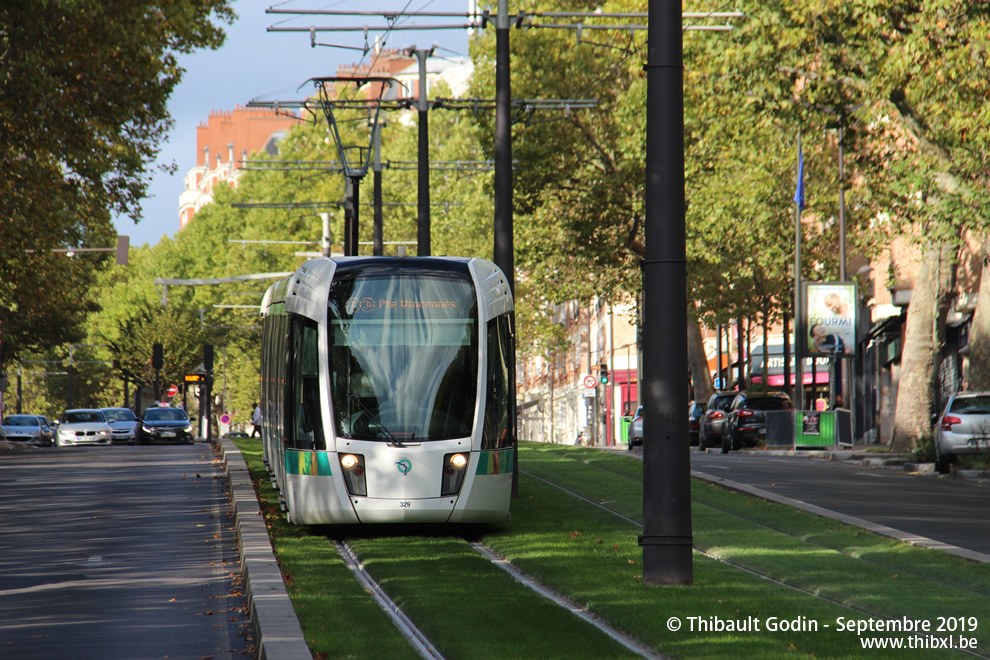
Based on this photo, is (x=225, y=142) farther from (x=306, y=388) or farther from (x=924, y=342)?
(x=306, y=388)

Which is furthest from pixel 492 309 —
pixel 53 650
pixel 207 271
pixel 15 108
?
pixel 207 271

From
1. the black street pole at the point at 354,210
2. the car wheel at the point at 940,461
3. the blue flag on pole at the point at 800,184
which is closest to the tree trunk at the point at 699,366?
the blue flag on pole at the point at 800,184

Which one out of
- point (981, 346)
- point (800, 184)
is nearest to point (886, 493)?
point (981, 346)

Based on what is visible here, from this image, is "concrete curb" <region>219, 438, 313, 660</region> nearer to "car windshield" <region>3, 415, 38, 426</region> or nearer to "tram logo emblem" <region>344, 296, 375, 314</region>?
"tram logo emblem" <region>344, 296, 375, 314</region>

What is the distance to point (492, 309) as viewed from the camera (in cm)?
1551

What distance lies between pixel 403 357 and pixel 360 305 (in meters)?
0.75

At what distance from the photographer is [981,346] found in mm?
28031

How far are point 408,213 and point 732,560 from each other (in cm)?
6011

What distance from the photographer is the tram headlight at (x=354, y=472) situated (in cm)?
1470

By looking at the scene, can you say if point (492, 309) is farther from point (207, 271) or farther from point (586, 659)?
point (207, 271)

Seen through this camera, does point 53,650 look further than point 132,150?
No

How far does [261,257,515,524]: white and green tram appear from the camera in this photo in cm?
1473

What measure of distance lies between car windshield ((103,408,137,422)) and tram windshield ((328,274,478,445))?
3665 centimetres

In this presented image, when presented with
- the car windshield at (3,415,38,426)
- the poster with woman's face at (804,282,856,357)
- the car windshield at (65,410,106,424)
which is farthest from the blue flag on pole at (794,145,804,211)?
the car windshield at (3,415,38,426)
